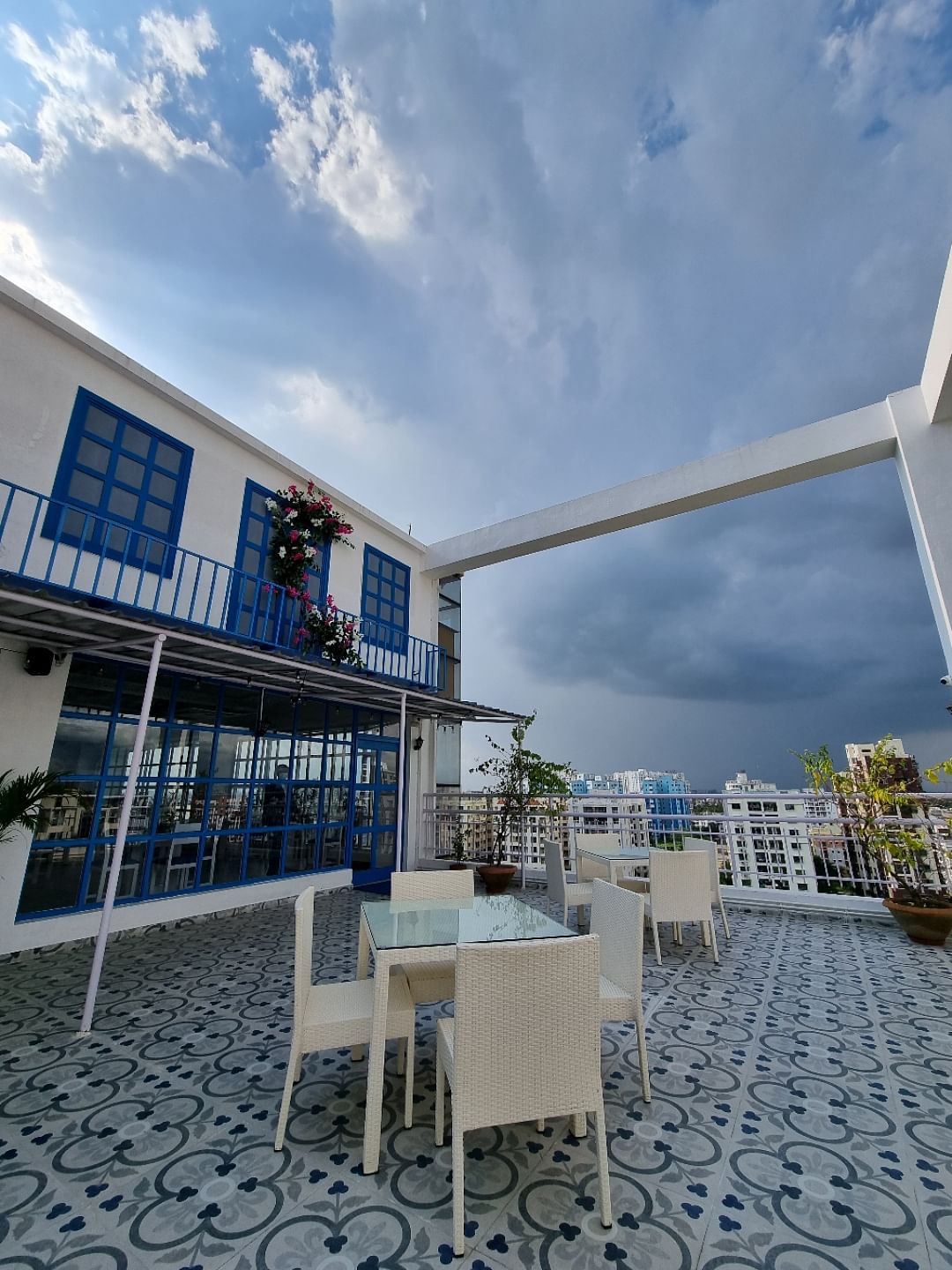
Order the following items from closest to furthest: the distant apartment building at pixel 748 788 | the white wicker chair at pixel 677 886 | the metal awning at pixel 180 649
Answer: the metal awning at pixel 180 649, the white wicker chair at pixel 677 886, the distant apartment building at pixel 748 788

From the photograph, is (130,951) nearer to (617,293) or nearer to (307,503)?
(307,503)

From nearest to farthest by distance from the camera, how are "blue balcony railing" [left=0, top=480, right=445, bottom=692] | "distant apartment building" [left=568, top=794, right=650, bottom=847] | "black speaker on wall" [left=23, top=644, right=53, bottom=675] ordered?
"blue balcony railing" [left=0, top=480, right=445, bottom=692], "black speaker on wall" [left=23, top=644, right=53, bottom=675], "distant apartment building" [left=568, top=794, right=650, bottom=847]

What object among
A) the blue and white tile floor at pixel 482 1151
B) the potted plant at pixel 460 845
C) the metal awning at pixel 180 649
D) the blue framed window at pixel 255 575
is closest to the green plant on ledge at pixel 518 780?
the potted plant at pixel 460 845

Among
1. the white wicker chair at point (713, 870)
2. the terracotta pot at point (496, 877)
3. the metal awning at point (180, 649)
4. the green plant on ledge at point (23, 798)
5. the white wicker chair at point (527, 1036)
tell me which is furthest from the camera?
the terracotta pot at point (496, 877)

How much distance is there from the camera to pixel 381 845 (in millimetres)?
7332

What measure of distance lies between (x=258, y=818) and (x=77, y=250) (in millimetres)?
6790

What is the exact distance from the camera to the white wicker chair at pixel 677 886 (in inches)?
148

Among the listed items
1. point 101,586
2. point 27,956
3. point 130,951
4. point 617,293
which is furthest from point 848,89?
point 27,956

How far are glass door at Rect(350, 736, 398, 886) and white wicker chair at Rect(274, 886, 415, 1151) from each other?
507 cm

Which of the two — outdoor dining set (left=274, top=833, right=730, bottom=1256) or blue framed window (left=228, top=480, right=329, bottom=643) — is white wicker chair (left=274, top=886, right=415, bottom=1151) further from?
blue framed window (left=228, top=480, right=329, bottom=643)

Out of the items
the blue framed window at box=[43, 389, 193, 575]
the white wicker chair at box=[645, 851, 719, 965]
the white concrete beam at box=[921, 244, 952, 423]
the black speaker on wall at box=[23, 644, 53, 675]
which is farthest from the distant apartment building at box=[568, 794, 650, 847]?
the black speaker on wall at box=[23, 644, 53, 675]

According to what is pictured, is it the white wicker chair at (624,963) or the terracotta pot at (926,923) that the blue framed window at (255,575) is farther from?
the terracotta pot at (926,923)

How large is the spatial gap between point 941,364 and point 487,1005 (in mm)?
6518

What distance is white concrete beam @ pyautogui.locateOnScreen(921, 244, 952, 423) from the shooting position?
Answer: 4.23 meters
